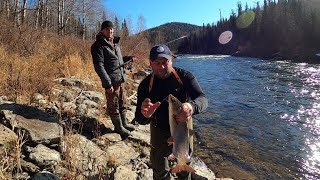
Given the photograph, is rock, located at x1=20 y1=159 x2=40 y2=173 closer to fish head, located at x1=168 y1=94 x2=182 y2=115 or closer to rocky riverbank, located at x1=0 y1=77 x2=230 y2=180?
rocky riverbank, located at x1=0 y1=77 x2=230 y2=180

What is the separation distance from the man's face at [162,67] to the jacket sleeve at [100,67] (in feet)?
7.36

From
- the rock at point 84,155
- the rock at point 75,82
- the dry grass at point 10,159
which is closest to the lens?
the dry grass at point 10,159

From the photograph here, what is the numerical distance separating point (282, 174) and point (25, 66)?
6019 millimetres

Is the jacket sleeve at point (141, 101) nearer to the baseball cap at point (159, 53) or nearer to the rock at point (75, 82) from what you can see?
the baseball cap at point (159, 53)

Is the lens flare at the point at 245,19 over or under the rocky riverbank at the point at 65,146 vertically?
over

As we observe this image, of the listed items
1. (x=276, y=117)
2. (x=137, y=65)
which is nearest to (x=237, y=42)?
(x=137, y=65)

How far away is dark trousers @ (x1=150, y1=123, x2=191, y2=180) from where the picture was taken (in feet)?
12.2

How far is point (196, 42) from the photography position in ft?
399

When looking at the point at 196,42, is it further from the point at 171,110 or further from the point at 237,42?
the point at 171,110

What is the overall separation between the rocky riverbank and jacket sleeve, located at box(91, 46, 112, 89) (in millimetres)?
817

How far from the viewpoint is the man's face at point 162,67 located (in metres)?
3.36

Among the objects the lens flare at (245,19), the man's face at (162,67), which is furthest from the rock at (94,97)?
the lens flare at (245,19)

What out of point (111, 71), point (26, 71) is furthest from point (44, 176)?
point (26, 71)

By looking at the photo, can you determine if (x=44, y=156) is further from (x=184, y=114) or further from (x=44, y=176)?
(x=184, y=114)
